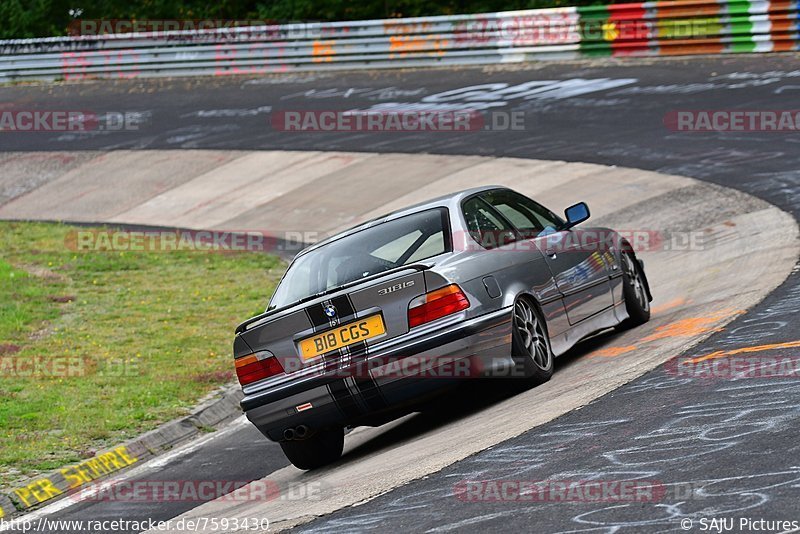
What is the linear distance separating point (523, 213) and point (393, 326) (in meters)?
2.07

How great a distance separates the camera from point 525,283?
834cm

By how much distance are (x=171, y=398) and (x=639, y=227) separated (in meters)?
6.47

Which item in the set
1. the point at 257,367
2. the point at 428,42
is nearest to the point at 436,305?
the point at 257,367

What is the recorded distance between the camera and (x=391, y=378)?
764cm

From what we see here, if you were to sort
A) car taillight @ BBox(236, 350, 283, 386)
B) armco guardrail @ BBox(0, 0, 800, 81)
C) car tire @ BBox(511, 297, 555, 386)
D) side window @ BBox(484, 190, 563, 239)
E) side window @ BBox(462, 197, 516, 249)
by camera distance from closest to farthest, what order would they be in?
car taillight @ BBox(236, 350, 283, 386), car tire @ BBox(511, 297, 555, 386), side window @ BBox(462, 197, 516, 249), side window @ BBox(484, 190, 563, 239), armco guardrail @ BBox(0, 0, 800, 81)

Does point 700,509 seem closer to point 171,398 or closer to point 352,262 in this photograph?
point 352,262

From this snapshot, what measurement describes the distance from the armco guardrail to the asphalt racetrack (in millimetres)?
986

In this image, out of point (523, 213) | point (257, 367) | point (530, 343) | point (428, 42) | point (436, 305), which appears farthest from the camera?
point (428, 42)

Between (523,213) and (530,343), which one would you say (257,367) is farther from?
(523,213)

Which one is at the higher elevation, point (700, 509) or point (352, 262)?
point (352, 262)

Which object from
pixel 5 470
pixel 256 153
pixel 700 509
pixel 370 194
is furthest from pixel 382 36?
pixel 700 509

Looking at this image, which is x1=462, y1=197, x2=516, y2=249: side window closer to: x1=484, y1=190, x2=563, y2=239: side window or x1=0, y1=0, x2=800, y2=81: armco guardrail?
x1=484, y1=190, x2=563, y2=239: side window

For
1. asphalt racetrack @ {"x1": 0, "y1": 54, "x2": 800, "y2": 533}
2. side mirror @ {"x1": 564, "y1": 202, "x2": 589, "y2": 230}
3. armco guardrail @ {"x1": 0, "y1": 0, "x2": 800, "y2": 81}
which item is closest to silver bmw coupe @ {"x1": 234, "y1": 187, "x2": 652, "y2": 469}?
asphalt racetrack @ {"x1": 0, "y1": 54, "x2": 800, "y2": 533}

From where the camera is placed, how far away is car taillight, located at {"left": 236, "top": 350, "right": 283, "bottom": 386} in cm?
786
